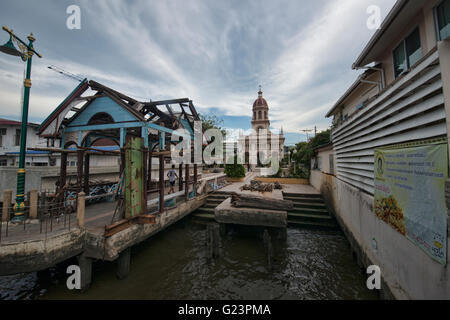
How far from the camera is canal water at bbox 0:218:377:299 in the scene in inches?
186

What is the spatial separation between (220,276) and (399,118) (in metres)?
6.05

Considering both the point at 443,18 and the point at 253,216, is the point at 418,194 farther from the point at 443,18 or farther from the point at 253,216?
the point at 253,216

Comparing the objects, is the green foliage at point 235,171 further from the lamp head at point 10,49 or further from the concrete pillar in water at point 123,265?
the lamp head at point 10,49

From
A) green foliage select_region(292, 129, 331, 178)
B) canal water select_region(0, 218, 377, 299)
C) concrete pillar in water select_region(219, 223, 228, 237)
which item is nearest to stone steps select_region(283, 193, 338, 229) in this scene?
canal water select_region(0, 218, 377, 299)

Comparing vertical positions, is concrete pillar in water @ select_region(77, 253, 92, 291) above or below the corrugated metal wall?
below

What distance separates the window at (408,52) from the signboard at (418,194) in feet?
11.5

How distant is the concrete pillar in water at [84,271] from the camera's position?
450 centimetres

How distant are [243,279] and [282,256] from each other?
2083 mm

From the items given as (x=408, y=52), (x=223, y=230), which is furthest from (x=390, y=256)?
(x=223, y=230)

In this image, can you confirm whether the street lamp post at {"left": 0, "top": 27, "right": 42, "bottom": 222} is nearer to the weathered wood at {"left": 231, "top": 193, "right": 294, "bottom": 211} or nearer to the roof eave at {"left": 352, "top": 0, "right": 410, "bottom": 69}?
the weathered wood at {"left": 231, "top": 193, "right": 294, "bottom": 211}

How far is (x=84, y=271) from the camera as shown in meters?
4.57

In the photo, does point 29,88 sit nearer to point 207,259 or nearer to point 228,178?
point 207,259

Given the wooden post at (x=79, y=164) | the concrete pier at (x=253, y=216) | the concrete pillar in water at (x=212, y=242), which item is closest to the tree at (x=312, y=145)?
the concrete pier at (x=253, y=216)

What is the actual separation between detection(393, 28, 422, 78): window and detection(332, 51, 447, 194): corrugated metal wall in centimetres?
191
